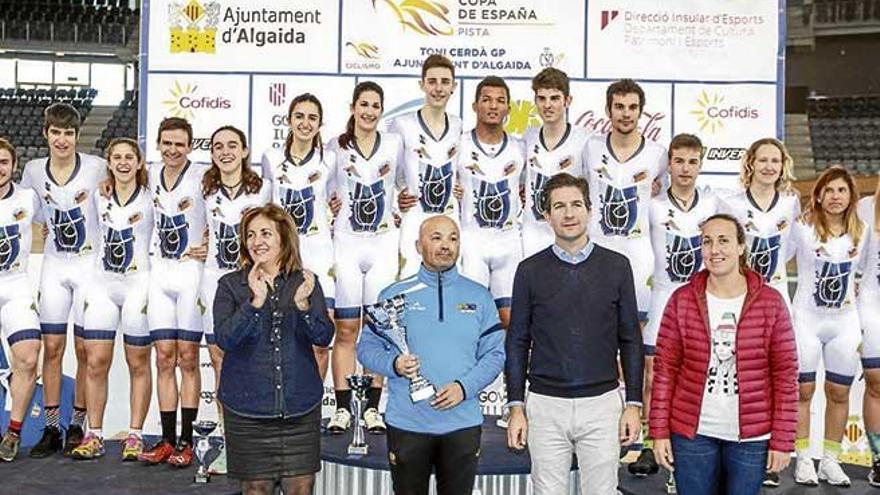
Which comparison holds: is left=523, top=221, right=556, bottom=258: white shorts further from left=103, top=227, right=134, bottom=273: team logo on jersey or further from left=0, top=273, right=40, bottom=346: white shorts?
left=0, top=273, right=40, bottom=346: white shorts

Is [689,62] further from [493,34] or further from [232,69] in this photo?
[232,69]

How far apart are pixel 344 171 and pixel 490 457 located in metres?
1.77

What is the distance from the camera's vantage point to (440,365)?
359cm

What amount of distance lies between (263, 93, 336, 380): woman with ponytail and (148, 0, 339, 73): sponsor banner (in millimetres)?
2195

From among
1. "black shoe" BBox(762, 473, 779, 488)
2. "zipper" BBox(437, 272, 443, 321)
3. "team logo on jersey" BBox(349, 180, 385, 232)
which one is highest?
"team logo on jersey" BBox(349, 180, 385, 232)

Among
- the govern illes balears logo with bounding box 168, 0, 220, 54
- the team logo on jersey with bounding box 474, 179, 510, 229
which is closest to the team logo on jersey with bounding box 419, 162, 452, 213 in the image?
the team logo on jersey with bounding box 474, 179, 510, 229

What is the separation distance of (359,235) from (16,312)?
187 cm

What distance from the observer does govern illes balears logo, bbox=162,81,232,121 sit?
743cm

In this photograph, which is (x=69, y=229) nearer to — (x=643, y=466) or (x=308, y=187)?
(x=308, y=187)

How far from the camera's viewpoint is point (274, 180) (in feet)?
17.6

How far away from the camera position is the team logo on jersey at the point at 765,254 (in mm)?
4965

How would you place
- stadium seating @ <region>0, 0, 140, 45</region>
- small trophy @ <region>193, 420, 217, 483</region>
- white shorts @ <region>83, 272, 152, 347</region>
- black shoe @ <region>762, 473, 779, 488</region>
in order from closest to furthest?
small trophy @ <region>193, 420, 217, 483</region> → black shoe @ <region>762, 473, 779, 488</region> → white shorts @ <region>83, 272, 152, 347</region> → stadium seating @ <region>0, 0, 140, 45</region>

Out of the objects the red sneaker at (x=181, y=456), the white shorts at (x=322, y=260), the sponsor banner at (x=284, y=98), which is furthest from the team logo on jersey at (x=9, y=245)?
the sponsor banner at (x=284, y=98)

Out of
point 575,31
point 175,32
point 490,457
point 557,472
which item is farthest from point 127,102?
point 557,472
